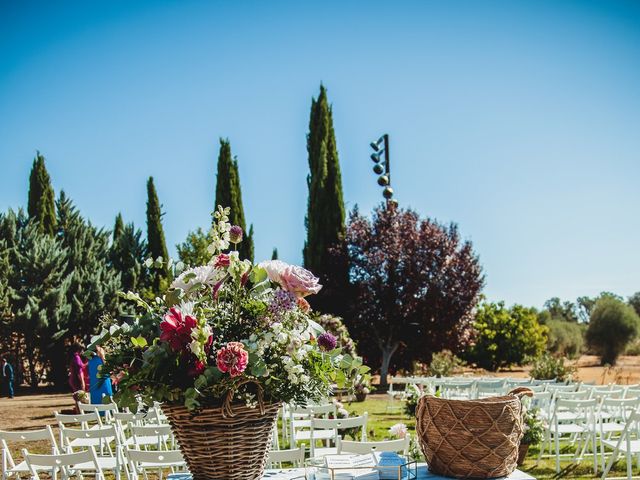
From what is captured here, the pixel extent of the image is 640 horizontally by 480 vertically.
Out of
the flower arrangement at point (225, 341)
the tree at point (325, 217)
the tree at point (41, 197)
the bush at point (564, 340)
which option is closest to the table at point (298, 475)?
the flower arrangement at point (225, 341)

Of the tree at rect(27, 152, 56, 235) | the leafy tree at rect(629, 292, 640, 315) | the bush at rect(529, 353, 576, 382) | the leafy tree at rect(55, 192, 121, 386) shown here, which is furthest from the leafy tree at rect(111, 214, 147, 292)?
the leafy tree at rect(629, 292, 640, 315)

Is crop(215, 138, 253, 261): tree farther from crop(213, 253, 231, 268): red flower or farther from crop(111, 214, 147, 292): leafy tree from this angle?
crop(213, 253, 231, 268): red flower

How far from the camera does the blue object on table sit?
2.82 metres

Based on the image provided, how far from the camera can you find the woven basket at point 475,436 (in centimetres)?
293

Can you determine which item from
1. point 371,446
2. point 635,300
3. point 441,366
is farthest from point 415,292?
point 635,300

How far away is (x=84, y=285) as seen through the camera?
24.9 m

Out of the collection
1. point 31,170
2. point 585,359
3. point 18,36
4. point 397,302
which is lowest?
→ point 585,359

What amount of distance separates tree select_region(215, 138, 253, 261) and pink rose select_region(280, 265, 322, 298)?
23.1 metres

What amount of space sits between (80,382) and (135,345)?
1155 cm

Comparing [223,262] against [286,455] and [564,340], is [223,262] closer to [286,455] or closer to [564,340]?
[286,455]

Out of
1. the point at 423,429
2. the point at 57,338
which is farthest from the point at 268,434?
the point at 57,338

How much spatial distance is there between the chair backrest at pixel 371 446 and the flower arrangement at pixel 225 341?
5.06 ft

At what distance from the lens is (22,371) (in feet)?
82.2

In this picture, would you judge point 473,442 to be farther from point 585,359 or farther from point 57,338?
point 585,359
